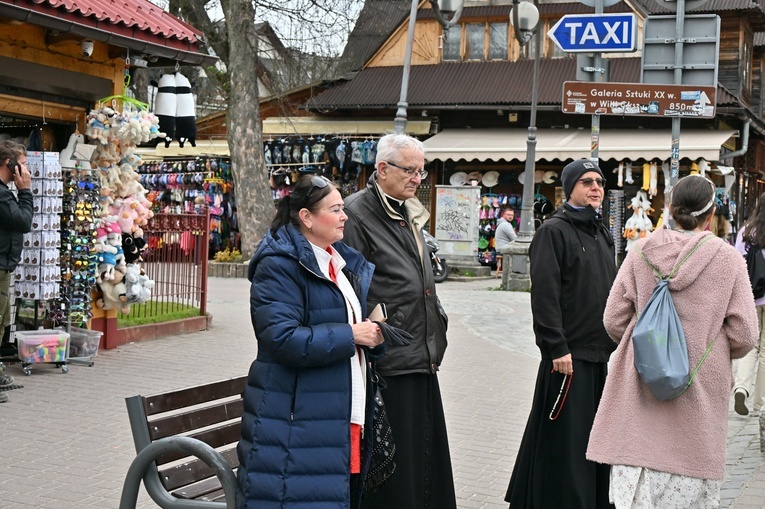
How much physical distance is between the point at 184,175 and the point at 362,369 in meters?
24.0

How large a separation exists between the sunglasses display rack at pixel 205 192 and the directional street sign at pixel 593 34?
1691 cm

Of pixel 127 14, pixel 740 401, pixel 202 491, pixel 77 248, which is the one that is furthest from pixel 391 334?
pixel 127 14

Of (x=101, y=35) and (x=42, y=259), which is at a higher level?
(x=101, y=35)

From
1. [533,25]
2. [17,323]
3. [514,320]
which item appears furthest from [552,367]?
[533,25]

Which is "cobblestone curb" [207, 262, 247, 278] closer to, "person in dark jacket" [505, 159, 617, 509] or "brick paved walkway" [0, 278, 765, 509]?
"brick paved walkway" [0, 278, 765, 509]

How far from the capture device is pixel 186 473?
4293mm

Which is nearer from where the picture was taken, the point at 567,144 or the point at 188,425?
the point at 188,425

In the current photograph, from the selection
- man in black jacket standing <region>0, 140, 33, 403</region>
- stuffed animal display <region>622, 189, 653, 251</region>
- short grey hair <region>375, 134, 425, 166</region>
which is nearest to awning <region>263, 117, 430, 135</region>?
stuffed animal display <region>622, 189, 653, 251</region>

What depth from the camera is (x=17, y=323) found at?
10781mm

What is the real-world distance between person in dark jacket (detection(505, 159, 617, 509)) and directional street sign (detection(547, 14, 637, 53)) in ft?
15.7

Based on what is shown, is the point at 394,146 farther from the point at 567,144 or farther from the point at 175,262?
the point at 567,144

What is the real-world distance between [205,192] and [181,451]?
2319cm

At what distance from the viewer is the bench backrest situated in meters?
4.07

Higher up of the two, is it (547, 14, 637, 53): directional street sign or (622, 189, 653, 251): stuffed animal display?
(547, 14, 637, 53): directional street sign
